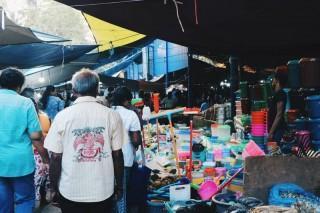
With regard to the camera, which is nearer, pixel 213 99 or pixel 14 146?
pixel 14 146

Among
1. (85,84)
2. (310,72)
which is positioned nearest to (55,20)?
(310,72)

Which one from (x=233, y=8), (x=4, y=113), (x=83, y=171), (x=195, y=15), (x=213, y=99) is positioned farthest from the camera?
(x=213, y=99)

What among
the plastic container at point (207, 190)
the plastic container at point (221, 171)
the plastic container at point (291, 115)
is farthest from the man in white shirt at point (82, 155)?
the plastic container at point (291, 115)

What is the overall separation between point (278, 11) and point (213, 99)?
13759 millimetres

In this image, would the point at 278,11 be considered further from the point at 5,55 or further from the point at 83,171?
the point at 5,55

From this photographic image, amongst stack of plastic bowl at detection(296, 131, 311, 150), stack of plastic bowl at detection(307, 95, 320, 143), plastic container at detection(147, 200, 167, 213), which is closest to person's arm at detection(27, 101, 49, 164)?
plastic container at detection(147, 200, 167, 213)

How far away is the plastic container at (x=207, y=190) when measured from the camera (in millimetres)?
5585

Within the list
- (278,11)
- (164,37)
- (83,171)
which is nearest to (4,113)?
(83,171)

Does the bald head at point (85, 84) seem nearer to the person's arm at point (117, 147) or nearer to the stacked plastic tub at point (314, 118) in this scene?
the person's arm at point (117, 147)

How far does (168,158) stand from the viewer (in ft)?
26.1

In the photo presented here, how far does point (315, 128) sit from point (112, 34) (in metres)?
9.44

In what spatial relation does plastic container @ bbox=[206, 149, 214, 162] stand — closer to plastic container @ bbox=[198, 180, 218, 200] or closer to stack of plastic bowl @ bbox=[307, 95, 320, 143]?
plastic container @ bbox=[198, 180, 218, 200]

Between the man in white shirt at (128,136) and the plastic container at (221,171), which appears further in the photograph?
the plastic container at (221,171)

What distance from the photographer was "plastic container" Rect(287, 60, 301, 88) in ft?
30.3
